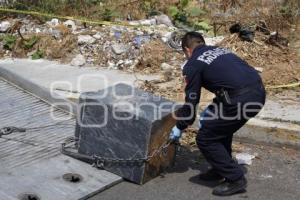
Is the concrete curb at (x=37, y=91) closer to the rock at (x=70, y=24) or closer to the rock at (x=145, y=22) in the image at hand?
the rock at (x=70, y=24)

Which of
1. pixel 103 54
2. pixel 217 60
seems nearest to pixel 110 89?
pixel 217 60

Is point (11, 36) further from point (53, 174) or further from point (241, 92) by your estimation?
point (241, 92)

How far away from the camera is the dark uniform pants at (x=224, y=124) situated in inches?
187

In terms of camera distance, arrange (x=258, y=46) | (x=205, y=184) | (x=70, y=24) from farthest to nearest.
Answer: (x=70, y=24)
(x=258, y=46)
(x=205, y=184)

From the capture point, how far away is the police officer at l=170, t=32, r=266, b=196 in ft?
15.5

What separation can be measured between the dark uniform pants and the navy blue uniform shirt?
0.12 metres

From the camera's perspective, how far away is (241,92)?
4.73 metres

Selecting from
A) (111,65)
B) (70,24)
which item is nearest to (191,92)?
(111,65)

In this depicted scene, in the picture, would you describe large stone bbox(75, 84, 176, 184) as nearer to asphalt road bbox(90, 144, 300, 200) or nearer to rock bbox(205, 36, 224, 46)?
asphalt road bbox(90, 144, 300, 200)

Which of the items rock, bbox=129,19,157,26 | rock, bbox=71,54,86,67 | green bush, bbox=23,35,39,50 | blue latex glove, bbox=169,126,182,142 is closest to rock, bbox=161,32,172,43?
rock, bbox=129,19,157,26

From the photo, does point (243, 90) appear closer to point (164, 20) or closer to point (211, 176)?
point (211, 176)

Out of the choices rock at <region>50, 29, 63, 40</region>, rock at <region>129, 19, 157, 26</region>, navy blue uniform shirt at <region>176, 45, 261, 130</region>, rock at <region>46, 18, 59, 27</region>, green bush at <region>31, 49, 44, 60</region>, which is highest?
navy blue uniform shirt at <region>176, 45, 261, 130</region>

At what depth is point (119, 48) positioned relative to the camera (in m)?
8.66

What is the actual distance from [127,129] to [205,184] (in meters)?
0.91
